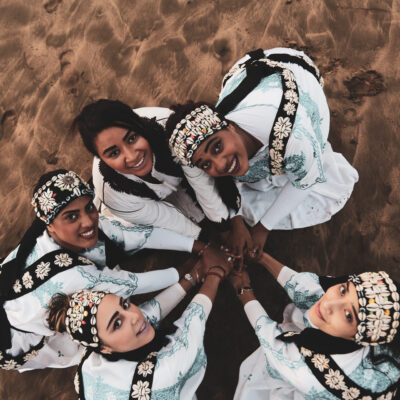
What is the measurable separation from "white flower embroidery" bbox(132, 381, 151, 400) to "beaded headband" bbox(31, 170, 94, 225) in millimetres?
941

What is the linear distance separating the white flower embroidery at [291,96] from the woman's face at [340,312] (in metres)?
0.95

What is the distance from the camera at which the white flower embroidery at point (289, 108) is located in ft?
5.54

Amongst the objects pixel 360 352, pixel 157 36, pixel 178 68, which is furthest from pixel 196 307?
pixel 157 36

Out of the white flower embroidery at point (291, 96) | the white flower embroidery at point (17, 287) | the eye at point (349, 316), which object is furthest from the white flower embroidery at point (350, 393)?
the white flower embroidery at point (17, 287)

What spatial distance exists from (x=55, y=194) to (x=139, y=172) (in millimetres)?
460

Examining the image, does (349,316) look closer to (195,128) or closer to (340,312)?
(340,312)

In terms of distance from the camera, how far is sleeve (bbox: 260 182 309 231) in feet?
7.16

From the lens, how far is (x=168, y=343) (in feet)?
5.74

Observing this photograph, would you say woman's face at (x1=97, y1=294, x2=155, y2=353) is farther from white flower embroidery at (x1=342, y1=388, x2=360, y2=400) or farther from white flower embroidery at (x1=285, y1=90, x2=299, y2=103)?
white flower embroidery at (x1=285, y1=90, x2=299, y2=103)

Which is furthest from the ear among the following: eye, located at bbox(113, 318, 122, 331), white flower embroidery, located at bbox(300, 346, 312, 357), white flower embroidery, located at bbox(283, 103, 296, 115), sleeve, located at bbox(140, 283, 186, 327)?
white flower embroidery, located at bbox(283, 103, 296, 115)

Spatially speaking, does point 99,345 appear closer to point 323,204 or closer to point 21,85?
point 323,204

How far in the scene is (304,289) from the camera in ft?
6.32

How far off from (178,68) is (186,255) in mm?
1698

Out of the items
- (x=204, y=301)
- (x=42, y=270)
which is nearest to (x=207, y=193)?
(x=204, y=301)
